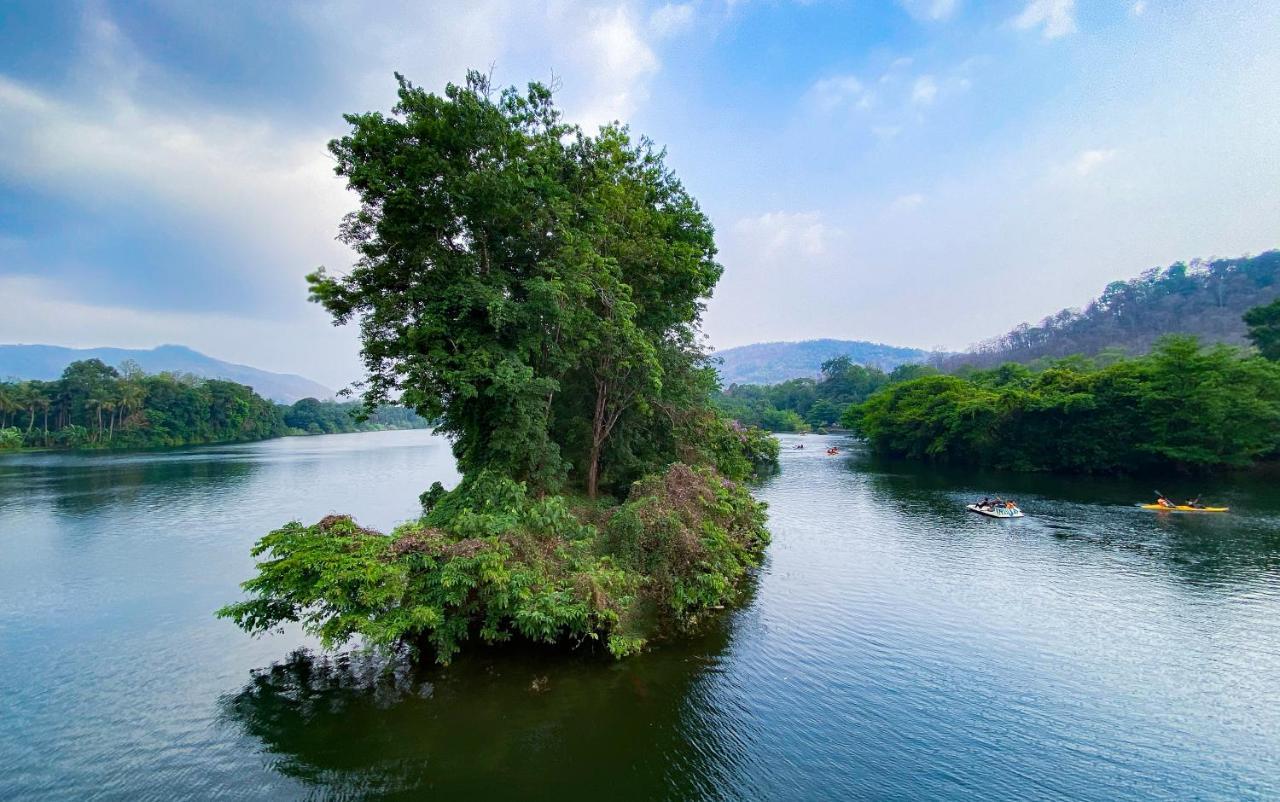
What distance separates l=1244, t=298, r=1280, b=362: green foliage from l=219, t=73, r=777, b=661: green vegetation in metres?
49.0

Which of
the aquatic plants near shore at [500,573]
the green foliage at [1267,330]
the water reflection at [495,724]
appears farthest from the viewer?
the green foliage at [1267,330]

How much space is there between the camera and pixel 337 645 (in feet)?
37.1

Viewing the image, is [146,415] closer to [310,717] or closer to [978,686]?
[310,717]

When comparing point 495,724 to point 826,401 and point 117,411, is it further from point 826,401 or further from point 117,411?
point 826,401

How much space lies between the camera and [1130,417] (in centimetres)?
3662

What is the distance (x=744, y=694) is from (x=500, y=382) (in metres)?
8.39

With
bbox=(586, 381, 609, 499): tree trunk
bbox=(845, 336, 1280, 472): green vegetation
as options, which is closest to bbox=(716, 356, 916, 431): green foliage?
bbox=(845, 336, 1280, 472): green vegetation

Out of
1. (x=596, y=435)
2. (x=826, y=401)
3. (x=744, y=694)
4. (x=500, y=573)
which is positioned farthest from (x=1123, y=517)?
(x=826, y=401)

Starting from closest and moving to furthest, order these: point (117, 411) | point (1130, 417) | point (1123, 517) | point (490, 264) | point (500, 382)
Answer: point (500, 382) → point (490, 264) → point (1123, 517) → point (1130, 417) → point (117, 411)

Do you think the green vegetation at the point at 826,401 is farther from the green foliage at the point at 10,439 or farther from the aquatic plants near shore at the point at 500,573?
the green foliage at the point at 10,439

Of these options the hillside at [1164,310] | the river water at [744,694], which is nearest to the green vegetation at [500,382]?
the river water at [744,694]

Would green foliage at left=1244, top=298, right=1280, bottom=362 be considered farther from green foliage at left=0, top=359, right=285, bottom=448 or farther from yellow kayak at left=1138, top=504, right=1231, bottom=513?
green foliage at left=0, top=359, right=285, bottom=448

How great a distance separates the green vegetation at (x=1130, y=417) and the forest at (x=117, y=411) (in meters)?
61.0

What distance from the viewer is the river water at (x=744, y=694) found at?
7.81 metres
